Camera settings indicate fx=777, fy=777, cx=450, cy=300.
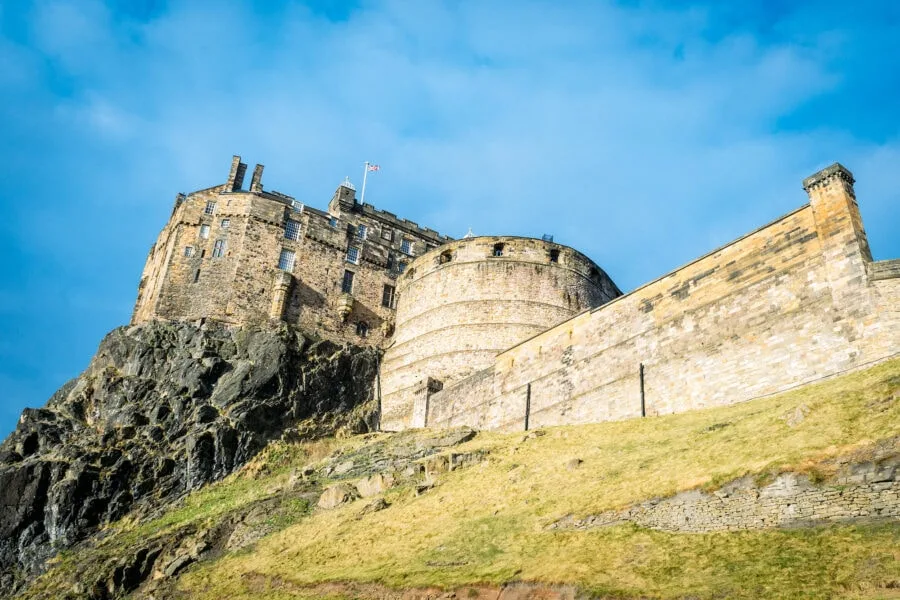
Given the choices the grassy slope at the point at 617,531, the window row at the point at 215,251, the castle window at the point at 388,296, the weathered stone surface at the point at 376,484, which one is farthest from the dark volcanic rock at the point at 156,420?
the grassy slope at the point at 617,531

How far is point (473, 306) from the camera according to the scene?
4134 cm

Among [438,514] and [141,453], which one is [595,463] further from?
[141,453]

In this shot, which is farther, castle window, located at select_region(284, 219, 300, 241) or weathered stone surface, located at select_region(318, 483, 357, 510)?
castle window, located at select_region(284, 219, 300, 241)

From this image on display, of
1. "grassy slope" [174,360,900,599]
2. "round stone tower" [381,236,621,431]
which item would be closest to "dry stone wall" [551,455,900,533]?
"grassy slope" [174,360,900,599]

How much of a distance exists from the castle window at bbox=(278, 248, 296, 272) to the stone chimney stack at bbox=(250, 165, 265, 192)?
18.6ft

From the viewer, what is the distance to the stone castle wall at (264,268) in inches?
1638

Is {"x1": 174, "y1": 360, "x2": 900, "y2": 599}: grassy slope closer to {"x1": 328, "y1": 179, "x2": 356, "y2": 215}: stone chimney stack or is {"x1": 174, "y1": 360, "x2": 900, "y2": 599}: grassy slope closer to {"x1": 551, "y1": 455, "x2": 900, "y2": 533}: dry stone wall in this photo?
{"x1": 551, "y1": 455, "x2": 900, "y2": 533}: dry stone wall

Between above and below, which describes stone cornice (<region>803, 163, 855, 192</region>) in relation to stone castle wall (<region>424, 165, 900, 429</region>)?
above

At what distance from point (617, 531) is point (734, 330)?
37.7ft

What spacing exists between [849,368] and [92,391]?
32.7 meters

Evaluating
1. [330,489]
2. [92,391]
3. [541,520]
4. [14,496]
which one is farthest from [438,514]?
[92,391]

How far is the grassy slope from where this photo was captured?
11.9 metres

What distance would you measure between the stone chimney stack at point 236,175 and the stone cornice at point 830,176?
111 ft

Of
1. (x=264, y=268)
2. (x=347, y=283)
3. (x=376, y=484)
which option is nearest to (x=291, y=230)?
(x=264, y=268)
